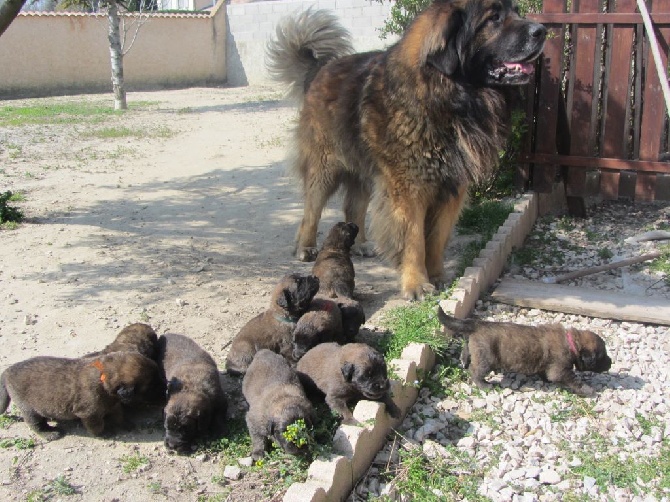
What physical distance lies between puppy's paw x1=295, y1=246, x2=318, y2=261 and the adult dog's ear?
2.20 meters

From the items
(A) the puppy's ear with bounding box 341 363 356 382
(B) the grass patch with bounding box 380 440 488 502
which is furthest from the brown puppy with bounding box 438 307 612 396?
(A) the puppy's ear with bounding box 341 363 356 382

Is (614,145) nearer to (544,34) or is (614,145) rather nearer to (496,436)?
(544,34)

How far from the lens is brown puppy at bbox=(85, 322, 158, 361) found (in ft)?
13.6

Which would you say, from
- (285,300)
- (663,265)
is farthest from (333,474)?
(663,265)

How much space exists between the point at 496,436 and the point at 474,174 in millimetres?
2245

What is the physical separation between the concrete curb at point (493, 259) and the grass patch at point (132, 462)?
7.48 feet

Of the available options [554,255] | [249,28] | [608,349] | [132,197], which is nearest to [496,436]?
[608,349]

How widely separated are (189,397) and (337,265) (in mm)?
2057

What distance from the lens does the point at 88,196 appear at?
855 cm

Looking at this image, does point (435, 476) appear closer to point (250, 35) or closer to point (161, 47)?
point (161, 47)

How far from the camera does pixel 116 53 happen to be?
1806cm

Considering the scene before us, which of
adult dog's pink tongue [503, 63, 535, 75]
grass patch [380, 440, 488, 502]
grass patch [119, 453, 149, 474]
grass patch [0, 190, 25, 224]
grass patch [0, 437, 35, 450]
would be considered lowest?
grass patch [380, 440, 488, 502]

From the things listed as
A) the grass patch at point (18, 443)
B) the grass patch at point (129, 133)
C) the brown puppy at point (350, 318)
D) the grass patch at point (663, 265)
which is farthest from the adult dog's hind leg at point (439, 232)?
the grass patch at point (129, 133)

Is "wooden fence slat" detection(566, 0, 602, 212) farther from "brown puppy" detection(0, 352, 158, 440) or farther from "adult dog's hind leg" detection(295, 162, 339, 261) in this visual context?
"brown puppy" detection(0, 352, 158, 440)
